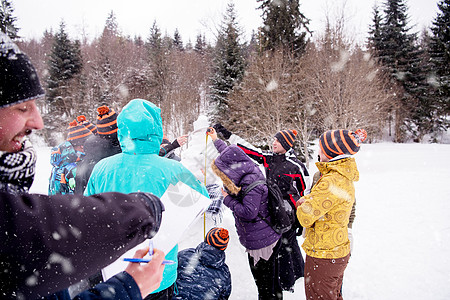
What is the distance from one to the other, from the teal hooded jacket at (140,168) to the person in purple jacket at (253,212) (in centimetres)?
102

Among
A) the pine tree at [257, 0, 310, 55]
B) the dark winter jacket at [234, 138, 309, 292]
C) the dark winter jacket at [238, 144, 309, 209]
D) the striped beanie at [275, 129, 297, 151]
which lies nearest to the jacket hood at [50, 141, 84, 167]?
the dark winter jacket at [234, 138, 309, 292]

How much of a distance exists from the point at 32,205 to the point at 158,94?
23.2 meters

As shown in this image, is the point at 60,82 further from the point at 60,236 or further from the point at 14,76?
the point at 60,236

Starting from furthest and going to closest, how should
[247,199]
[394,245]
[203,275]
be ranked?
[394,245]
[247,199]
[203,275]

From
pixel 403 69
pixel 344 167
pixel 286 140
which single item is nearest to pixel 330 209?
pixel 344 167

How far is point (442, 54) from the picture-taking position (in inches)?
1005

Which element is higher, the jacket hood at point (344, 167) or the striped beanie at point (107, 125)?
the striped beanie at point (107, 125)

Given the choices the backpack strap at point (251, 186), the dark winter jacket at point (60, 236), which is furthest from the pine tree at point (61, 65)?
the dark winter jacket at point (60, 236)

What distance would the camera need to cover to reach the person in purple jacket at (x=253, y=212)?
262 cm

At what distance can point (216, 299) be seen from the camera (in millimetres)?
2400

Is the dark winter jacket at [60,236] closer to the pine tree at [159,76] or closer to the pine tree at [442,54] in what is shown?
the pine tree at [159,76]

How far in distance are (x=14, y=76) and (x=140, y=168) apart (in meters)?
1.02

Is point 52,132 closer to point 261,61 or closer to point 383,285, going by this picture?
point 261,61

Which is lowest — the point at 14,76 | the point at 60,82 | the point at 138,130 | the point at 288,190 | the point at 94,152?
the point at 288,190
